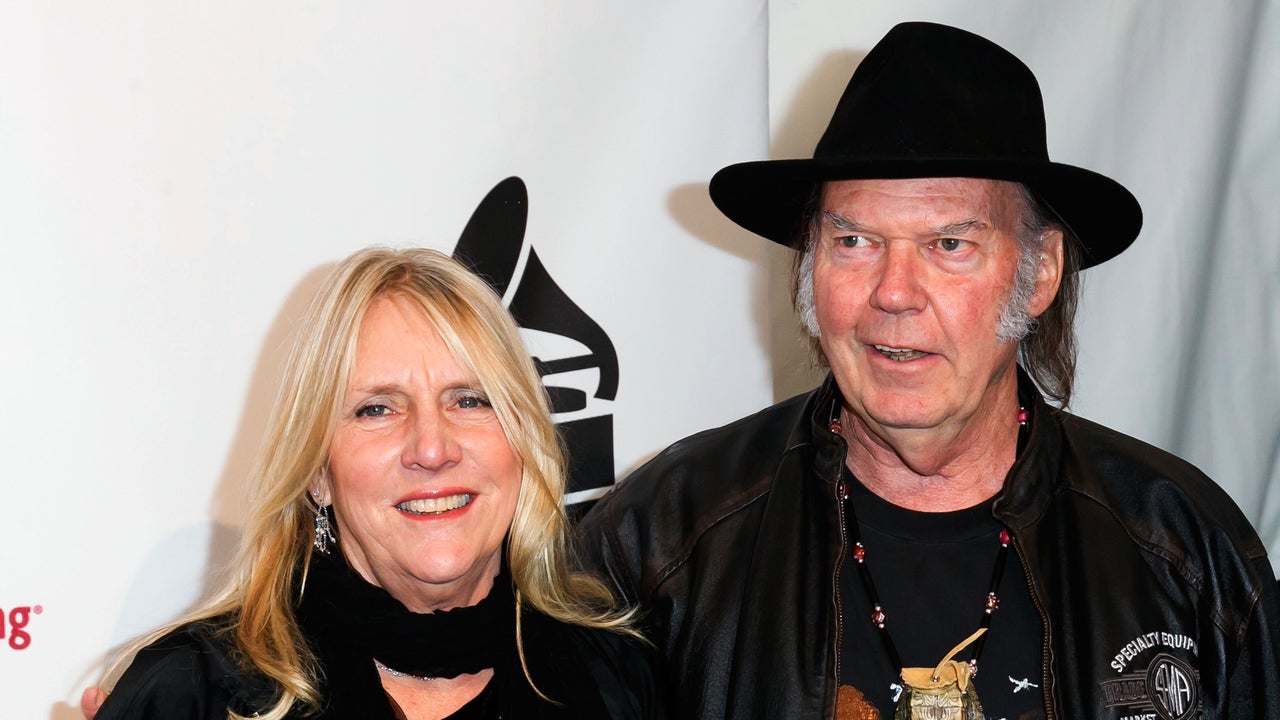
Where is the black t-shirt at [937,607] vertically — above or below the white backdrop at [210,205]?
below

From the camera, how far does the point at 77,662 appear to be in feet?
7.48

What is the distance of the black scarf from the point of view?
6.50ft

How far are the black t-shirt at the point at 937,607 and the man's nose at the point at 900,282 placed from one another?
40 centimetres

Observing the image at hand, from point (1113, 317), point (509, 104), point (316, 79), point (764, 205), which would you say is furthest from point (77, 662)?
point (1113, 317)

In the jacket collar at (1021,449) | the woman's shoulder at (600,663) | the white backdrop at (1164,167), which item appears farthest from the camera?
the white backdrop at (1164,167)

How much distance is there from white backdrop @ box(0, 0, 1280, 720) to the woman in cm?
41

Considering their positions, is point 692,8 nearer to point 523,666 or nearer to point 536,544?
point 536,544

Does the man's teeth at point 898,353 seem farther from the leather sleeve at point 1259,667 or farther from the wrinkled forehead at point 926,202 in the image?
the leather sleeve at point 1259,667

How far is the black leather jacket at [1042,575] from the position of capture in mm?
2229

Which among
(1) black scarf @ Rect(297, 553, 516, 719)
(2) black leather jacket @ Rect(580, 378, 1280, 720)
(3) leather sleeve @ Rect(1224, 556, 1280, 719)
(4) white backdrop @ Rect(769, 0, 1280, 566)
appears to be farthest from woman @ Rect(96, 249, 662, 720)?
(4) white backdrop @ Rect(769, 0, 1280, 566)

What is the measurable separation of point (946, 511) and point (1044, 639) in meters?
0.28

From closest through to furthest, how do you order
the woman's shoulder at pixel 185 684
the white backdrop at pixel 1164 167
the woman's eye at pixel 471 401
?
the woman's shoulder at pixel 185 684 → the woman's eye at pixel 471 401 → the white backdrop at pixel 1164 167

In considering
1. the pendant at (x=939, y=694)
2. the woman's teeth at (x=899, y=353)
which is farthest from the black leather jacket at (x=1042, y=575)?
the woman's teeth at (x=899, y=353)

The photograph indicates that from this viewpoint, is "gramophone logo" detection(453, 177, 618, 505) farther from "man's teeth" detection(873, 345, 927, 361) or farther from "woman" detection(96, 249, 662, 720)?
"man's teeth" detection(873, 345, 927, 361)
